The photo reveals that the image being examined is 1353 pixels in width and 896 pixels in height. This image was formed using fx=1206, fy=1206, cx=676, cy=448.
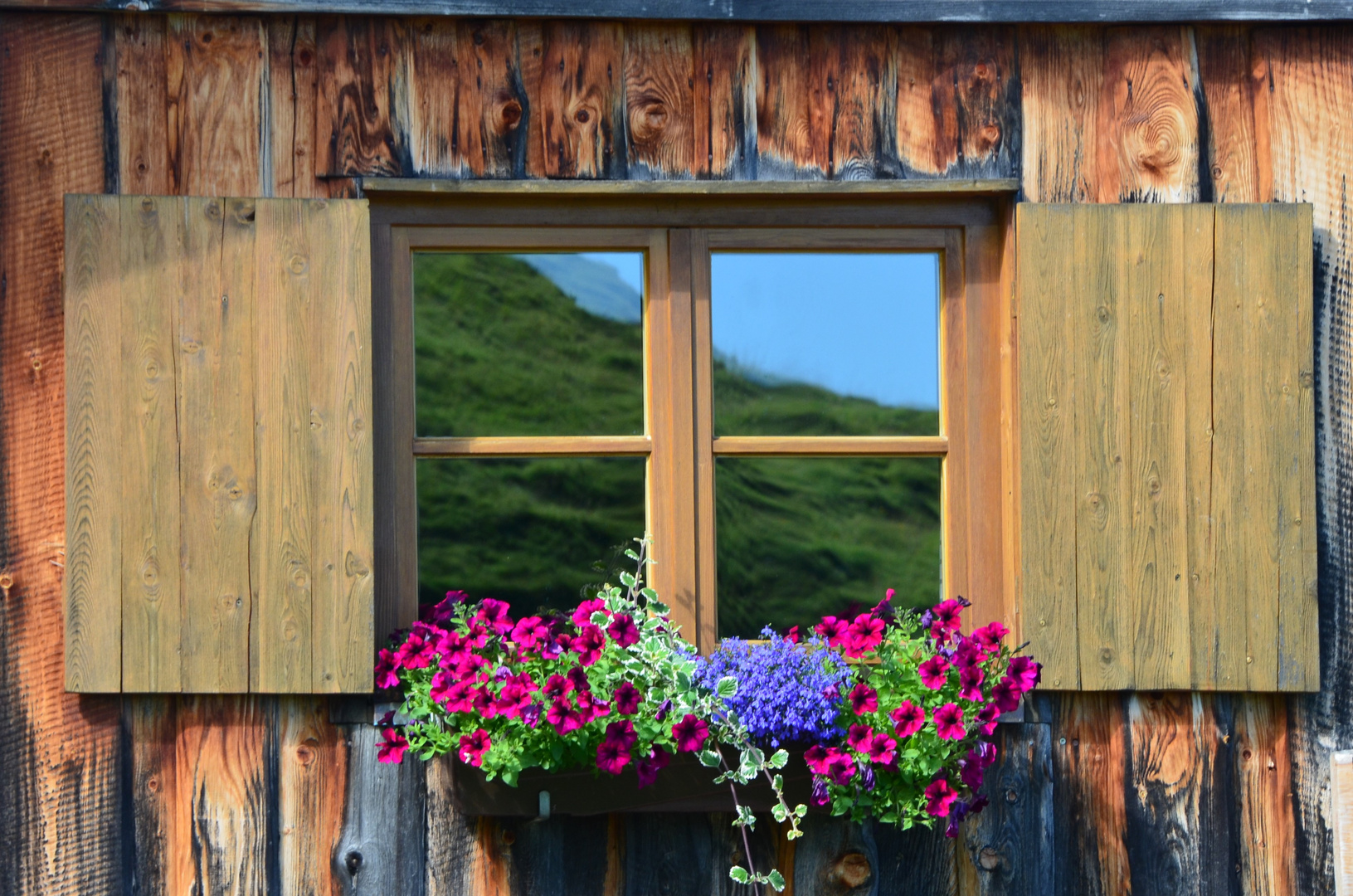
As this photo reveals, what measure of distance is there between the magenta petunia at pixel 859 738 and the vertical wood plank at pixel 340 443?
93 centimetres

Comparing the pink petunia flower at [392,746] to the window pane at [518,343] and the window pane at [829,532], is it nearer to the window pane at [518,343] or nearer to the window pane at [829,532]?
the window pane at [518,343]

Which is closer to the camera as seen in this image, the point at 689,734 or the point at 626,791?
the point at 689,734

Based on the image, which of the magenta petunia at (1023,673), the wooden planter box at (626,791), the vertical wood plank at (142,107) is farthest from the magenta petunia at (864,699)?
the vertical wood plank at (142,107)

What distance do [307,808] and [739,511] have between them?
8.83ft

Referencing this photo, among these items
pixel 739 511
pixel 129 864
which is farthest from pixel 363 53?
pixel 739 511

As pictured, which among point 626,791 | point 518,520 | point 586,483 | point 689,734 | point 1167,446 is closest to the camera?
point 689,734

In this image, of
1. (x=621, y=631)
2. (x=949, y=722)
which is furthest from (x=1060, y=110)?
(x=621, y=631)

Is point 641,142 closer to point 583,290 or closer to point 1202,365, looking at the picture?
point 1202,365

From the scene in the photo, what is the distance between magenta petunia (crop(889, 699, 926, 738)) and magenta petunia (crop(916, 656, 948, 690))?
0.17ft

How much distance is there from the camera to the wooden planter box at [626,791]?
2.29 meters

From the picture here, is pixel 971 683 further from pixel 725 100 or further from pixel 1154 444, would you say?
pixel 725 100

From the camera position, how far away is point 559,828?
8.00 ft

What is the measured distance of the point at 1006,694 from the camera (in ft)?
7.41

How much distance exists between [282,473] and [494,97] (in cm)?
88
